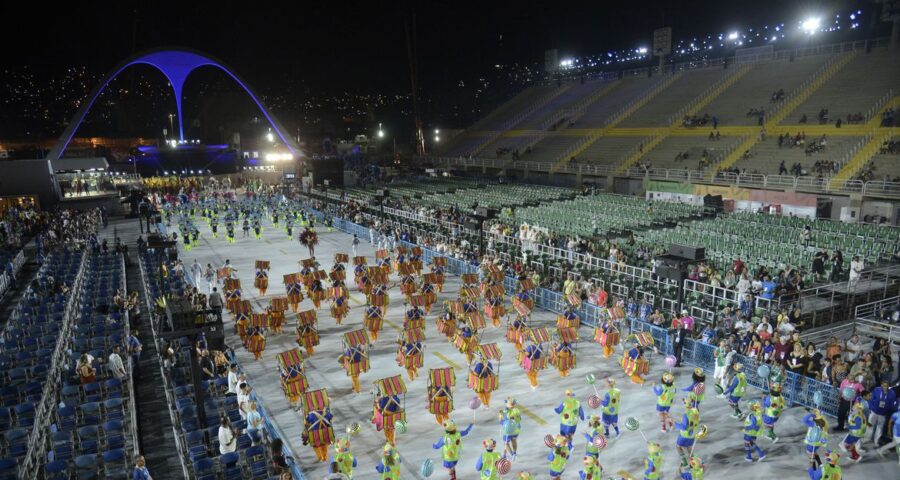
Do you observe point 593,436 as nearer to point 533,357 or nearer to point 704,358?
point 533,357

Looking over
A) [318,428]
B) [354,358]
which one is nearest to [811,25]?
[354,358]

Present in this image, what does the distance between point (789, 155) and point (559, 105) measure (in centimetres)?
3309

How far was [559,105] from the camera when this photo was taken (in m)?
68.7

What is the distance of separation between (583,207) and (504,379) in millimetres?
23419

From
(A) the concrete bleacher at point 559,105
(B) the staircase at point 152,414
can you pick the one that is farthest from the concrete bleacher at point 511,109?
(B) the staircase at point 152,414

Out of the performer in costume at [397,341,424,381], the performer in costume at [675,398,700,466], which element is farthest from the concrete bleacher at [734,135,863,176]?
the performer in costume at [397,341,424,381]

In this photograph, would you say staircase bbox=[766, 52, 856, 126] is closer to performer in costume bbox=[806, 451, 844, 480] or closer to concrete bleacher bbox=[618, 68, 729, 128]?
concrete bleacher bbox=[618, 68, 729, 128]

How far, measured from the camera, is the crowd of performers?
400 inches

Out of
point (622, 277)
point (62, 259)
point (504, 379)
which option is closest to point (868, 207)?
point (622, 277)

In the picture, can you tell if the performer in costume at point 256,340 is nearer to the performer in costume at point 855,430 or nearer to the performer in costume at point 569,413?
the performer in costume at point 569,413

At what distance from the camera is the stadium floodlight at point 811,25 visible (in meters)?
54.3

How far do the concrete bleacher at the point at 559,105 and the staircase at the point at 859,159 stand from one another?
33024 millimetres

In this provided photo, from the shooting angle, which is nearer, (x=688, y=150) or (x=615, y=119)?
(x=688, y=150)

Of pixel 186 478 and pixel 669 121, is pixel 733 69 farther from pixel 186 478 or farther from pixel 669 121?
pixel 186 478
